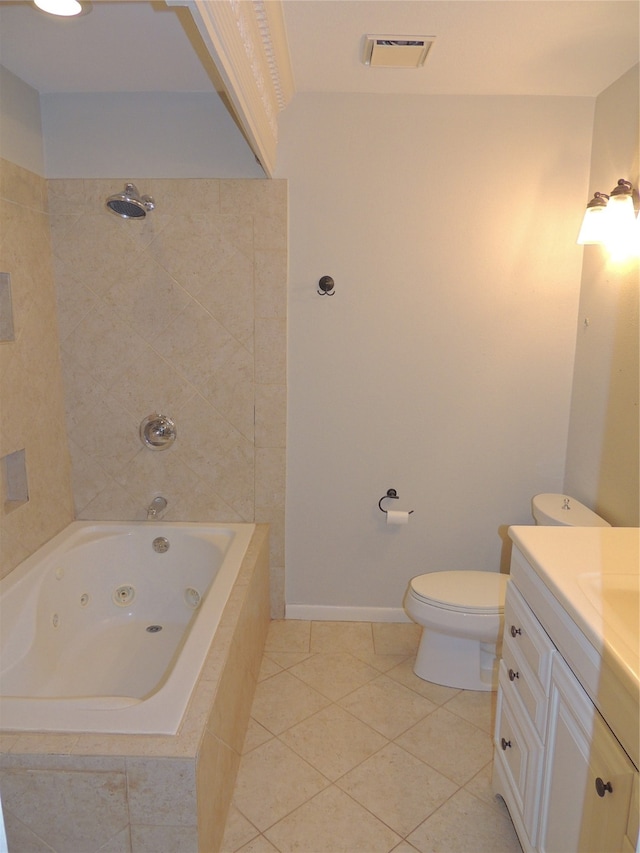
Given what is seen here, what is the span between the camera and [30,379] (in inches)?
96.1

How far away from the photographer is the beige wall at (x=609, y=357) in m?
2.13

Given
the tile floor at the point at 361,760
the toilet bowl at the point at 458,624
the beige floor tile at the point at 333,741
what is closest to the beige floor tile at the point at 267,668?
the tile floor at the point at 361,760

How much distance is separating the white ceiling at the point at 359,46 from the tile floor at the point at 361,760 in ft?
8.09

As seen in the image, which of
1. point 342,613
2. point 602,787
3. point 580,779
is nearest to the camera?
point 602,787

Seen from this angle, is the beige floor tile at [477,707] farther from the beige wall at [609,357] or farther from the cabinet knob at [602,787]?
the cabinet knob at [602,787]

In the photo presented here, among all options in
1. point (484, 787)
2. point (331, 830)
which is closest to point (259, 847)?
point (331, 830)

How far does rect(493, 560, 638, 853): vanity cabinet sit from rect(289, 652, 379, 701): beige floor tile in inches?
28.9

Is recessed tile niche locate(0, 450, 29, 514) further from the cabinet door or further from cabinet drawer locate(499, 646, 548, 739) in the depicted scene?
the cabinet door

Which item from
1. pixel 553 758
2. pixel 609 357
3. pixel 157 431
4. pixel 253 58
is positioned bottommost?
pixel 553 758

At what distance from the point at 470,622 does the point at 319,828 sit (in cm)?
92

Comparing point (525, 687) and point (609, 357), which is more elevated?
point (609, 357)

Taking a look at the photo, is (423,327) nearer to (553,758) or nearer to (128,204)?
(128,204)

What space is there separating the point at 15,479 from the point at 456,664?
6.51ft

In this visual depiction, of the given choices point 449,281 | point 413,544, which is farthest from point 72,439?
point 449,281
